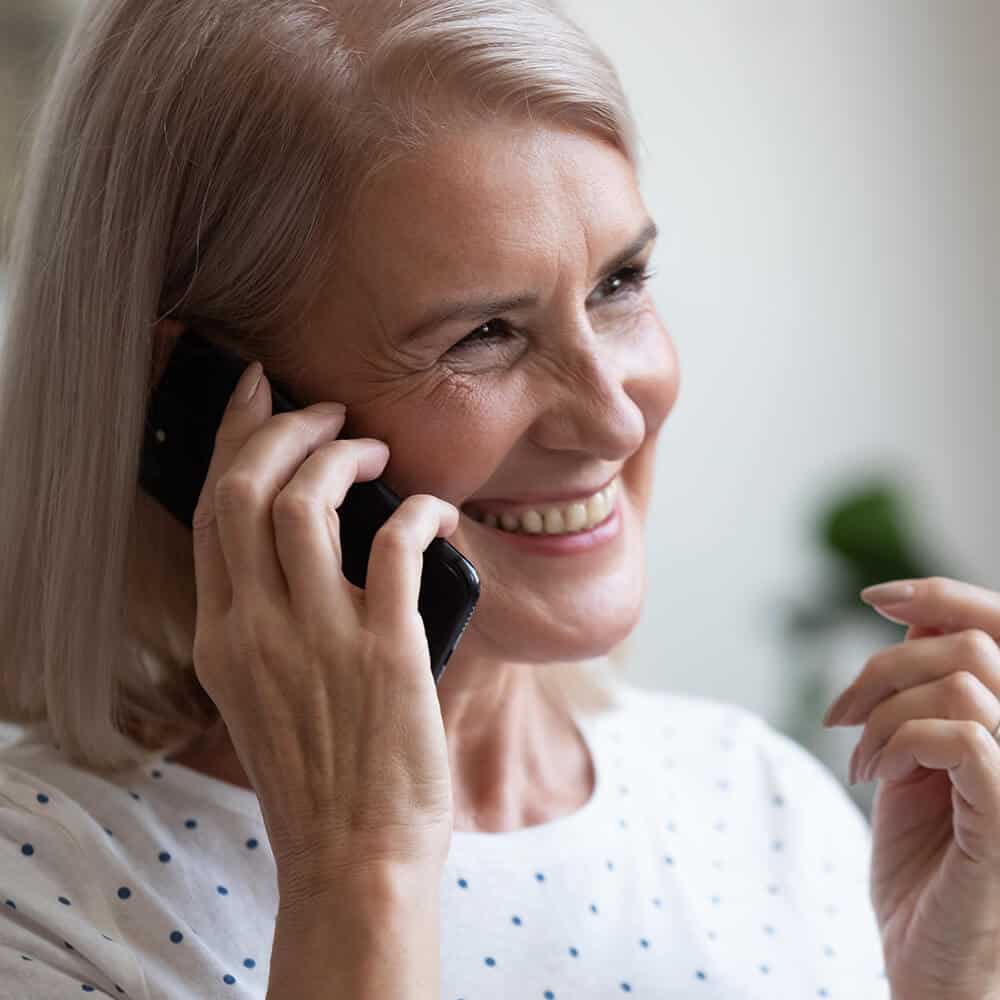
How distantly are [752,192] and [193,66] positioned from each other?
1.63 meters

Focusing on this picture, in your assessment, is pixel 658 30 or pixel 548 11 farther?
pixel 658 30

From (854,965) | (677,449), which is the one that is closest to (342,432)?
(854,965)

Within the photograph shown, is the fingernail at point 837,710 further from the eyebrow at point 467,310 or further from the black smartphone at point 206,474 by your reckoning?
the eyebrow at point 467,310

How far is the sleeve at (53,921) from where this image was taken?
96 centimetres

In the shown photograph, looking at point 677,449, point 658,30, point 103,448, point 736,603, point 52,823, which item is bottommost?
point 736,603

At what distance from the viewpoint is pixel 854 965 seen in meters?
1.25

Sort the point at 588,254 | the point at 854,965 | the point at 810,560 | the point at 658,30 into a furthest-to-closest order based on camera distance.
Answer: the point at 810,560 < the point at 658,30 < the point at 854,965 < the point at 588,254

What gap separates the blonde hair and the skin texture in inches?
1.1

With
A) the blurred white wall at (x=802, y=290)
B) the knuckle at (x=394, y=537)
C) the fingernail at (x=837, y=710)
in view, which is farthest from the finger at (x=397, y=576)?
the blurred white wall at (x=802, y=290)

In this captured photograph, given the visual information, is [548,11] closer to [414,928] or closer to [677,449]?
[414,928]

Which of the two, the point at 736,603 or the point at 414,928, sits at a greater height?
the point at 414,928

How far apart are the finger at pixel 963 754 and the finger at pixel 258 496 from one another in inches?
19.6

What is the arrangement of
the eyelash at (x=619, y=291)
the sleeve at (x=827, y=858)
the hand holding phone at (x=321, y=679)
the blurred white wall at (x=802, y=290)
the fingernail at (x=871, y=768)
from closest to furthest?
the hand holding phone at (x=321, y=679), the eyelash at (x=619, y=291), the fingernail at (x=871, y=768), the sleeve at (x=827, y=858), the blurred white wall at (x=802, y=290)

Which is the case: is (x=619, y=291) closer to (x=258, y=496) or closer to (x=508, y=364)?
(x=508, y=364)
